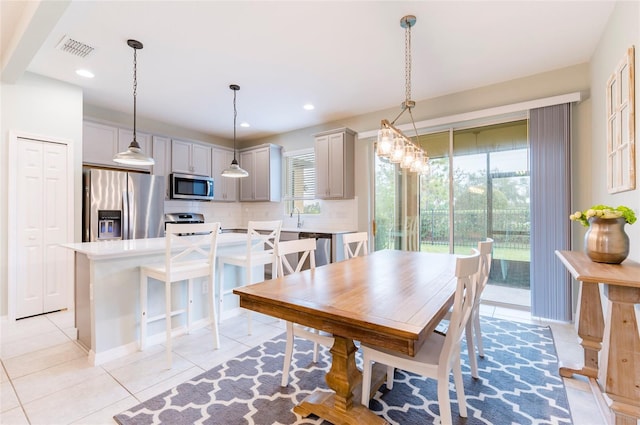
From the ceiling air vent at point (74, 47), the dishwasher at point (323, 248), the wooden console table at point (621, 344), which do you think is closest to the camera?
the wooden console table at point (621, 344)

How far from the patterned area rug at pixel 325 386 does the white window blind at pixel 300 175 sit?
3.16m

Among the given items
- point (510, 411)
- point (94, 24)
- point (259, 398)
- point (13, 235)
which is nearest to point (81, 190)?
point (13, 235)

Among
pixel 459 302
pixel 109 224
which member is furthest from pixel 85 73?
pixel 459 302

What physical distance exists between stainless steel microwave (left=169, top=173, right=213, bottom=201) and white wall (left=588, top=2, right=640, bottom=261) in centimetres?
506

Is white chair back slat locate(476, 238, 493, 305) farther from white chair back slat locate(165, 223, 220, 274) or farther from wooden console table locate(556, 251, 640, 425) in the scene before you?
white chair back slat locate(165, 223, 220, 274)

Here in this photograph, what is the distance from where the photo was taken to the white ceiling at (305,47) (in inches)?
88.5

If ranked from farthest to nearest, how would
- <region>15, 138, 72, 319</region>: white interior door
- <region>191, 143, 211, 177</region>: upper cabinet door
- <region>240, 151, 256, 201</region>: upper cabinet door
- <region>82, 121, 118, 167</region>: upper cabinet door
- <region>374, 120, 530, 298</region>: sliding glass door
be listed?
<region>240, 151, 256, 201</region>: upper cabinet door < <region>191, 143, 211, 177</region>: upper cabinet door < <region>82, 121, 118, 167</region>: upper cabinet door < <region>374, 120, 530, 298</region>: sliding glass door < <region>15, 138, 72, 319</region>: white interior door

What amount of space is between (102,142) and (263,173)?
2.36 m

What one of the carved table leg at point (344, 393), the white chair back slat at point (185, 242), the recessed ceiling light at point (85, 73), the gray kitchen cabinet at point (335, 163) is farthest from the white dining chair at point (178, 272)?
the gray kitchen cabinet at point (335, 163)

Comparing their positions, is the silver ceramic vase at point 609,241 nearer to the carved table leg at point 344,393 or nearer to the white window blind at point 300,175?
the carved table leg at point 344,393

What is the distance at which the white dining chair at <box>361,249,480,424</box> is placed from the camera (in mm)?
1336

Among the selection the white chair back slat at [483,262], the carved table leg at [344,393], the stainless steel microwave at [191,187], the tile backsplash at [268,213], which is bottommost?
the carved table leg at [344,393]

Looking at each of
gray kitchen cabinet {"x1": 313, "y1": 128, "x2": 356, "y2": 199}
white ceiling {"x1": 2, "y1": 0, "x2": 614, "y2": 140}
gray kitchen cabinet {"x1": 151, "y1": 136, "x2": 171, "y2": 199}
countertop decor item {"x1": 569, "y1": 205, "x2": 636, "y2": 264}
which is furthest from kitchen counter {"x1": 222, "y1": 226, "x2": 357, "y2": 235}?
countertop decor item {"x1": 569, "y1": 205, "x2": 636, "y2": 264}

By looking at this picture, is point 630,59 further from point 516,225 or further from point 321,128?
point 321,128
